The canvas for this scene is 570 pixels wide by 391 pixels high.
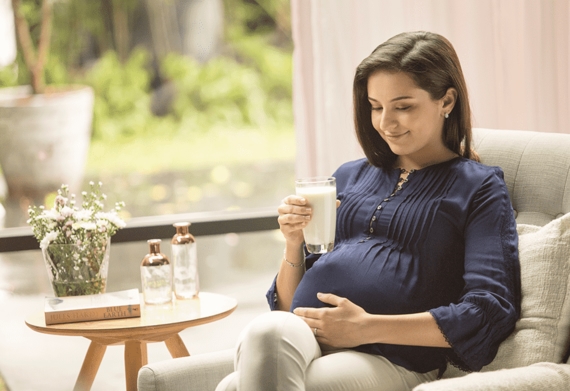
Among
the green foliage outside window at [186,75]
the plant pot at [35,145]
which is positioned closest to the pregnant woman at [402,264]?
the plant pot at [35,145]

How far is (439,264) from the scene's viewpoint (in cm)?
169

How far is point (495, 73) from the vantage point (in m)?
2.89

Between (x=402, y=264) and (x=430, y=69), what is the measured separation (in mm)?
473

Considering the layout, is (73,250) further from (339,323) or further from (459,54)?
(459,54)

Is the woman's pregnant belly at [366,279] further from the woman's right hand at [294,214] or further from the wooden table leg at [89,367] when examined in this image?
the wooden table leg at [89,367]

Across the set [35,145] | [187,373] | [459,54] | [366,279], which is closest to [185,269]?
[187,373]

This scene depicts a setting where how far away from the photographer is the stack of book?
6.43ft

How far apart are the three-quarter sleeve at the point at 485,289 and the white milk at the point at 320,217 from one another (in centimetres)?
29

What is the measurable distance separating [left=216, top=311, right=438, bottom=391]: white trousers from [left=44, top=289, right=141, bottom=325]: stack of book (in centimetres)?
55

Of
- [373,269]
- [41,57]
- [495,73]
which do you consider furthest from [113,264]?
[373,269]

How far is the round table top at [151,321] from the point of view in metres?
1.91

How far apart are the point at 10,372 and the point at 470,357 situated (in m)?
2.20

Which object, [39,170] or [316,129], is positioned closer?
[316,129]

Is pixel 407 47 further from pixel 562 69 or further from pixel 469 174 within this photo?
pixel 562 69
